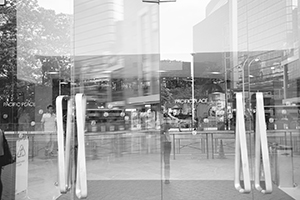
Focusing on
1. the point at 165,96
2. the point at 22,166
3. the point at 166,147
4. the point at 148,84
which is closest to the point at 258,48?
the point at 165,96

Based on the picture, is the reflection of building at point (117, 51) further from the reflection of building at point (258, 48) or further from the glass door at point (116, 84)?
the reflection of building at point (258, 48)

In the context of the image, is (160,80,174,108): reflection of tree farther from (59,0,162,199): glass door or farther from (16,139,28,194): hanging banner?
(16,139,28,194): hanging banner

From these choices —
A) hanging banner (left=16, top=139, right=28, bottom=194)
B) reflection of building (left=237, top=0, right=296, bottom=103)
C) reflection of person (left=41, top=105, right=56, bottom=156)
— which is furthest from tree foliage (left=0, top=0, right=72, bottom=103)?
reflection of building (left=237, top=0, right=296, bottom=103)

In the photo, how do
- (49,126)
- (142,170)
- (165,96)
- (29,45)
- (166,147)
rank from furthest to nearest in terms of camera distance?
1. (142,170)
2. (166,147)
3. (165,96)
4. (29,45)
5. (49,126)

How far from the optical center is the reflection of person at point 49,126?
3.43m

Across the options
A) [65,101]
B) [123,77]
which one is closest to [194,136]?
[123,77]

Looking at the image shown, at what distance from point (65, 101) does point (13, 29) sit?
161 cm

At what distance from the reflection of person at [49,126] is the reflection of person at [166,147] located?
4.36 ft

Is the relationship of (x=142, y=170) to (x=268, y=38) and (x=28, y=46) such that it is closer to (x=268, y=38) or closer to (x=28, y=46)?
(x=28, y=46)

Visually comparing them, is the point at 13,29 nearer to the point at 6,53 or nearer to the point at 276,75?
the point at 6,53

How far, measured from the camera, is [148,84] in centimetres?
373

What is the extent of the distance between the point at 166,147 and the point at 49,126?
1493mm

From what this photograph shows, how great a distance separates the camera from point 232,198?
3729mm

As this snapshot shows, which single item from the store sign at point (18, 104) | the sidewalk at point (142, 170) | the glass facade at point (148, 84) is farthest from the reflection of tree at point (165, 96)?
the store sign at point (18, 104)
